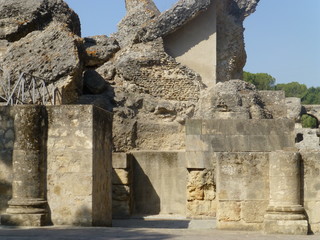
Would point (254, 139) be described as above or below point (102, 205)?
above

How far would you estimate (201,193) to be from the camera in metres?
15.5

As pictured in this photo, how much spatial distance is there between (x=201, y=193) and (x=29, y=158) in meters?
5.87

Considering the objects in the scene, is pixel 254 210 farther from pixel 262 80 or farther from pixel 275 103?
pixel 262 80

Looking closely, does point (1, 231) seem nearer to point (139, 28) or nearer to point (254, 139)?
point (254, 139)

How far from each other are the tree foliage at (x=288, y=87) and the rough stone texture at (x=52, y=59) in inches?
2626

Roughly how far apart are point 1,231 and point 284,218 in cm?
383

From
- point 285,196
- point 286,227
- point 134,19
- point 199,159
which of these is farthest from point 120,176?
point 134,19

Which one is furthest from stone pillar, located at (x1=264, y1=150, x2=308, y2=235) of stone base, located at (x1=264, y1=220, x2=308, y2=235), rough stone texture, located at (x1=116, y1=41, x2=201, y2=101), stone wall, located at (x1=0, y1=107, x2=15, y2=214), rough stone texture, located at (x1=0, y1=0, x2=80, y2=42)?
rough stone texture, located at (x1=0, y1=0, x2=80, y2=42)

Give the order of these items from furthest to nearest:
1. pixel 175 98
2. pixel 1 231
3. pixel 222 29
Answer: pixel 222 29
pixel 175 98
pixel 1 231

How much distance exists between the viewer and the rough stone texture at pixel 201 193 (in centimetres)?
1533

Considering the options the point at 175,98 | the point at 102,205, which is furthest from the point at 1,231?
the point at 175,98

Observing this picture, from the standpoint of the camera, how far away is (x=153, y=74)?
20.4m

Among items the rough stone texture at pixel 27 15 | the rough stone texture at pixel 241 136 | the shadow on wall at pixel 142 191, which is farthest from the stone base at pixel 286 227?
the rough stone texture at pixel 27 15

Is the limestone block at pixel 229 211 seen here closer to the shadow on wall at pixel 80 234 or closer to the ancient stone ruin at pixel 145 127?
the ancient stone ruin at pixel 145 127
